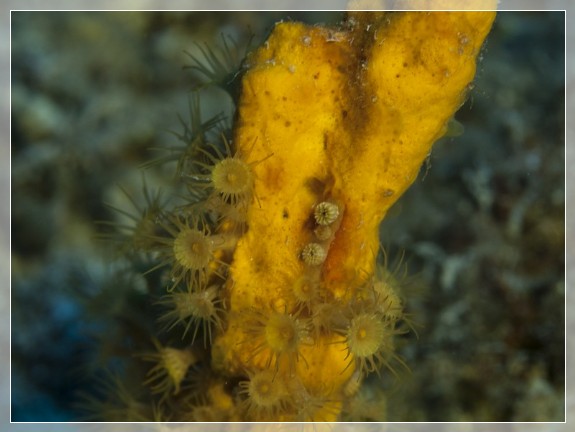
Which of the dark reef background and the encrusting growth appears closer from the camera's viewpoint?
the encrusting growth

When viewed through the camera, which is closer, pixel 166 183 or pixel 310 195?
pixel 310 195

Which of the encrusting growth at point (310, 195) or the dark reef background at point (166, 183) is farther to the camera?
the dark reef background at point (166, 183)

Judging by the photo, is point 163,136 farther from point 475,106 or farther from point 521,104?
point 521,104
